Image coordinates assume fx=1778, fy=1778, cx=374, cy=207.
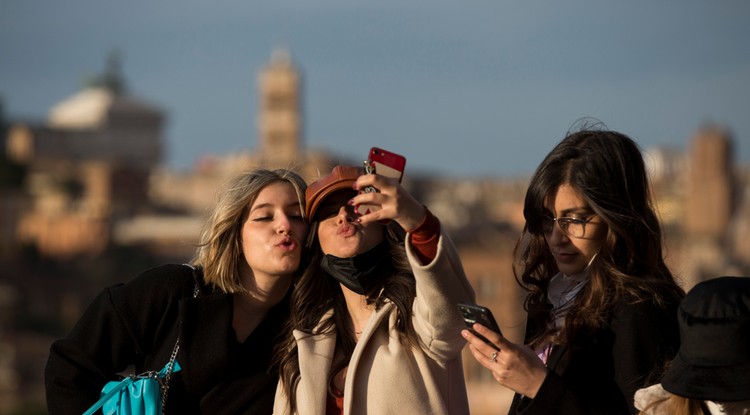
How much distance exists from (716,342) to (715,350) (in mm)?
15

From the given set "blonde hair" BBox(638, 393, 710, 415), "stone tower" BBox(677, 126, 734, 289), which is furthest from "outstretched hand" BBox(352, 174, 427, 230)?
"stone tower" BBox(677, 126, 734, 289)

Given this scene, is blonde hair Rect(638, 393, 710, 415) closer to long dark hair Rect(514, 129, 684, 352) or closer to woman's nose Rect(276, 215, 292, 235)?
long dark hair Rect(514, 129, 684, 352)

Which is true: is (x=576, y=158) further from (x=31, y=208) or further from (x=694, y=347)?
(x=31, y=208)

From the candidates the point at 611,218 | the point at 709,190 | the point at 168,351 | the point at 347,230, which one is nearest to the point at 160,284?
the point at 168,351

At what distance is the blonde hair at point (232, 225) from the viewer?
3.62 m

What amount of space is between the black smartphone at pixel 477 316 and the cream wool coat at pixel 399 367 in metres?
0.18

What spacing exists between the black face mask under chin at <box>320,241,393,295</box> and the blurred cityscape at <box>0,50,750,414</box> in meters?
28.1

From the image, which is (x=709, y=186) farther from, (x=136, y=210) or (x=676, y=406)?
(x=676, y=406)

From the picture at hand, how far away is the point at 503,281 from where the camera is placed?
1857 inches

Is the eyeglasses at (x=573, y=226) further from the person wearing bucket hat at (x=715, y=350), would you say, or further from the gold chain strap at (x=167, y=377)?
the gold chain strap at (x=167, y=377)

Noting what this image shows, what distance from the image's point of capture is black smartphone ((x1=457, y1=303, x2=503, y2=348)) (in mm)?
3049

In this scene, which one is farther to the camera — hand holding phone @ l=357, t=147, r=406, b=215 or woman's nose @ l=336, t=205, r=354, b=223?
woman's nose @ l=336, t=205, r=354, b=223

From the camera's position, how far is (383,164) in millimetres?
3229

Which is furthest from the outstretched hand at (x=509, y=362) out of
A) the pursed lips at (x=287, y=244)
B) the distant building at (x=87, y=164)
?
the distant building at (x=87, y=164)
